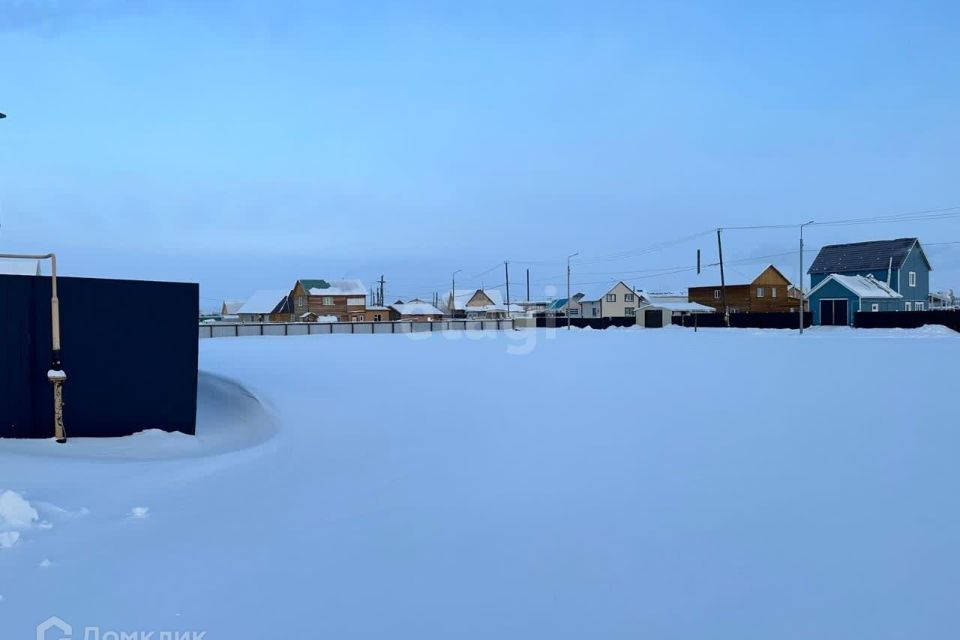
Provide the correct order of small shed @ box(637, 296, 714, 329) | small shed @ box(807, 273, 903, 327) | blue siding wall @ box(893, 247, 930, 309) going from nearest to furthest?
small shed @ box(807, 273, 903, 327) → blue siding wall @ box(893, 247, 930, 309) → small shed @ box(637, 296, 714, 329)

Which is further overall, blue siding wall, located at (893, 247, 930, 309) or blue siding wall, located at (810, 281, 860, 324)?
blue siding wall, located at (893, 247, 930, 309)

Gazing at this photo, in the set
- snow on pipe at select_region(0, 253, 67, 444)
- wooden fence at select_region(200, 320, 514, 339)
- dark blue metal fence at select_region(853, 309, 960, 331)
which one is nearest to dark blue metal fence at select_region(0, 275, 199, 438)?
snow on pipe at select_region(0, 253, 67, 444)

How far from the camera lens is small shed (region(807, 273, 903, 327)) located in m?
45.8

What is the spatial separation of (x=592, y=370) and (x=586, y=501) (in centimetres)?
1206

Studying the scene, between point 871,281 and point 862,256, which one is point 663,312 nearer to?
point 862,256

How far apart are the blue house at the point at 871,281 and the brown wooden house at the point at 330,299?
1915 inches

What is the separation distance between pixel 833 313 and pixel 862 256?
8.56 meters

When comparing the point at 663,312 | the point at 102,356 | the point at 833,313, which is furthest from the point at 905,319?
the point at 102,356

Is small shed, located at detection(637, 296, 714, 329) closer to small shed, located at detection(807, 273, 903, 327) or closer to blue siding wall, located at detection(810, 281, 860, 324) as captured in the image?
blue siding wall, located at detection(810, 281, 860, 324)

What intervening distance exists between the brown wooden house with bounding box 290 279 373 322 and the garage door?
4910cm

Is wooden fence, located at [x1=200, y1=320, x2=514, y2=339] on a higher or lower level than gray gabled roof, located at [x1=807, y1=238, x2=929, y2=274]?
lower

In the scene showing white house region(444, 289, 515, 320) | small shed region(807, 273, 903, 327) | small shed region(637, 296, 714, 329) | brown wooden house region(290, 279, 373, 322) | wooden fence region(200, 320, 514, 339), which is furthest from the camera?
white house region(444, 289, 515, 320)

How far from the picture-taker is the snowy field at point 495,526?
3.50 metres

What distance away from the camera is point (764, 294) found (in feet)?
213
